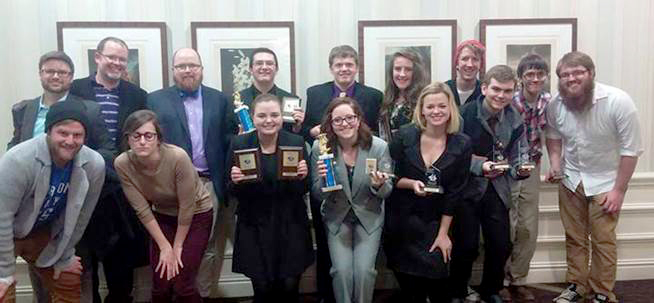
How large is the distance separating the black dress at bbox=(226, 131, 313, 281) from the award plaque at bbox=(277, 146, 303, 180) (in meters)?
0.08

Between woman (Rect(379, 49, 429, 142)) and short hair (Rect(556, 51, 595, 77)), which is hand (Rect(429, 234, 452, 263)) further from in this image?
short hair (Rect(556, 51, 595, 77))

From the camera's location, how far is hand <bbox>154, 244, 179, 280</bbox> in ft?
9.65

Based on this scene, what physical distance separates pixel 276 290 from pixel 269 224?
1.41ft

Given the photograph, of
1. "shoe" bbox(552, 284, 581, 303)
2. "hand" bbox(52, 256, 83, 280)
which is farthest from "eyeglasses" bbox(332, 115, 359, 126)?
"shoe" bbox(552, 284, 581, 303)

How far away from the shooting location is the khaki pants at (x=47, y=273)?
9.04 feet

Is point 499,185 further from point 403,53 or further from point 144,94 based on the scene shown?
point 144,94

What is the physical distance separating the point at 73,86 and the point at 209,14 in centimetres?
104

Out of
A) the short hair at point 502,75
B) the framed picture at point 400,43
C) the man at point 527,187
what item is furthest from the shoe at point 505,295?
the framed picture at point 400,43

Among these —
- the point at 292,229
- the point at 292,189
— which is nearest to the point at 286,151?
the point at 292,189

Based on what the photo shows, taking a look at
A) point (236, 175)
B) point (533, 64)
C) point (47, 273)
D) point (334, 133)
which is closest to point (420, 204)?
point (334, 133)

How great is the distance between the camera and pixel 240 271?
3047mm

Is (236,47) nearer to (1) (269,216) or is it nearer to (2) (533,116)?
(1) (269,216)

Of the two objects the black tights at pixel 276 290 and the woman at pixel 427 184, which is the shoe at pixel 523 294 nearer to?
the woman at pixel 427 184

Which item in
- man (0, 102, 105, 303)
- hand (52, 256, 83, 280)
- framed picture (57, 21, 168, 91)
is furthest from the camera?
framed picture (57, 21, 168, 91)
